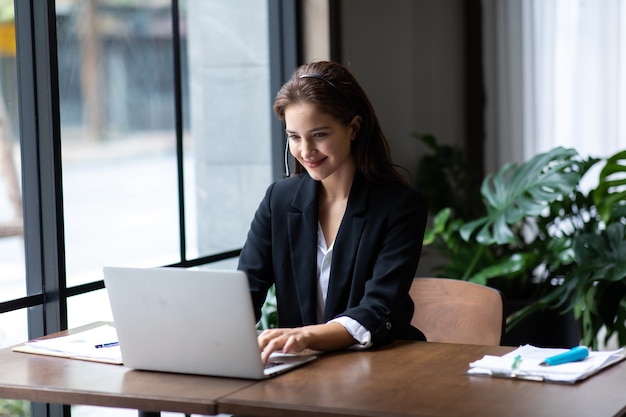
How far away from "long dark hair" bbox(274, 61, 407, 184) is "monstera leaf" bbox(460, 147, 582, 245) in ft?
4.48

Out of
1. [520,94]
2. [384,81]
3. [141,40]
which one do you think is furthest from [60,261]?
[520,94]

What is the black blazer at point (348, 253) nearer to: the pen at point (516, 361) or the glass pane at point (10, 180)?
the pen at point (516, 361)

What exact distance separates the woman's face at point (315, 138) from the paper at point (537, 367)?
59 cm

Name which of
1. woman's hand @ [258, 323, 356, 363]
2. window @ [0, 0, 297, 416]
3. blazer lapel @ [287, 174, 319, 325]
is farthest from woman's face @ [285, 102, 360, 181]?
window @ [0, 0, 297, 416]

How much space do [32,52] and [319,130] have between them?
938mm

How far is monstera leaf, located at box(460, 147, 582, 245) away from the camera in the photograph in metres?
3.71

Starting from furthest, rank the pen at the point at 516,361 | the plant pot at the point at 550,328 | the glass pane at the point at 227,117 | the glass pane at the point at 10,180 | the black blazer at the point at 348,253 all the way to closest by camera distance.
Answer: the plant pot at the point at 550,328 < the glass pane at the point at 227,117 < the glass pane at the point at 10,180 < the black blazer at the point at 348,253 < the pen at the point at 516,361

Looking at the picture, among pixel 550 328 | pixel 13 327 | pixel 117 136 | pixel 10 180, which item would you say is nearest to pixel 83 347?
pixel 13 327

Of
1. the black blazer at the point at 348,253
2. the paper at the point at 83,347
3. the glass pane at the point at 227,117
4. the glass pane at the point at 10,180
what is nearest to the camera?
the paper at the point at 83,347

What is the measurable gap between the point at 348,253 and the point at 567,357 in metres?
0.60

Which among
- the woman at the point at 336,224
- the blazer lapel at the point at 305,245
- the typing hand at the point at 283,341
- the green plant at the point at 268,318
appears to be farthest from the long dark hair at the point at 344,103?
the green plant at the point at 268,318

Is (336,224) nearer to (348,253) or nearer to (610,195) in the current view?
(348,253)

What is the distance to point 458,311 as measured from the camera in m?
2.67

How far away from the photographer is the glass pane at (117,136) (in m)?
3.13
